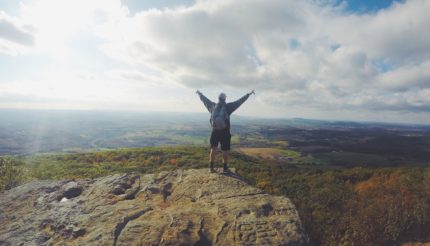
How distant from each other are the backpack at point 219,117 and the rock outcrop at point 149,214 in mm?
1895

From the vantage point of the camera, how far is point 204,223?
6672mm

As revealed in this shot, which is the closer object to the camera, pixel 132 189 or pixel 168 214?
pixel 168 214

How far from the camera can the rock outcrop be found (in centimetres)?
620

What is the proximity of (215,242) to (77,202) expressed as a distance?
16.4ft

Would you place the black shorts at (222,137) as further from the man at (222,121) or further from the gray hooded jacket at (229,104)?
the gray hooded jacket at (229,104)

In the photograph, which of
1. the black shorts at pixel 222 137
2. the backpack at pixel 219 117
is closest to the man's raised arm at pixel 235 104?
the backpack at pixel 219 117

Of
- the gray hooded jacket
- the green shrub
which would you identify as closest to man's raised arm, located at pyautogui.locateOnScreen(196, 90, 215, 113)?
the gray hooded jacket

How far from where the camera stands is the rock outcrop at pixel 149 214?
6.20 meters

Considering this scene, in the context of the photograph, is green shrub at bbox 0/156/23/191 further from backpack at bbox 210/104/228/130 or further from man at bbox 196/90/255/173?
backpack at bbox 210/104/228/130

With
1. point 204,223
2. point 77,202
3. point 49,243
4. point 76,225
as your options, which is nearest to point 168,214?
point 204,223

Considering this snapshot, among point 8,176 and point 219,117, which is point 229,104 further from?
point 8,176

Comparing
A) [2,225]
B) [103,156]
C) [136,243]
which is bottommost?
[103,156]

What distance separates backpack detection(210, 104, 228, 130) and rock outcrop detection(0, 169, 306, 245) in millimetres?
1895

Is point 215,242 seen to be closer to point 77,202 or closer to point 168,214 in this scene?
point 168,214
